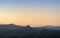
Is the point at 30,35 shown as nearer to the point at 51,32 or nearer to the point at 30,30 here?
the point at 30,30

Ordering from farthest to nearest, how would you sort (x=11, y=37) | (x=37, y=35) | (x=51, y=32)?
(x=51, y=32) < (x=37, y=35) < (x=11, y=37)

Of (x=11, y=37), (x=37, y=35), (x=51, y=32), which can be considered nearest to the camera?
(x=11, y=37)

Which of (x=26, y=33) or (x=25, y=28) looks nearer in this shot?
(x=26, y=33)

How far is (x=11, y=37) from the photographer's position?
145 ft

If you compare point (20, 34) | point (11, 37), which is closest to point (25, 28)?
point (20, 34)

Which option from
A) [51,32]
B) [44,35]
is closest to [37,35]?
[44,35]

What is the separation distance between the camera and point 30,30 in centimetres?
4947

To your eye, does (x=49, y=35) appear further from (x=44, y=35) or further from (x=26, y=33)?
(x=26, y=33)

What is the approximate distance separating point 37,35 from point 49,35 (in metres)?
3.15

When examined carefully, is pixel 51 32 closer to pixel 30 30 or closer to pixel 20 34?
pixel 30 30

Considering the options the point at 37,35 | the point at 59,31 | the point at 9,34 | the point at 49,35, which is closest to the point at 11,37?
the point at 9,34

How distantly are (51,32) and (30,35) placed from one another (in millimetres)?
7285

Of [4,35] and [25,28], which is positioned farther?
[25,28]

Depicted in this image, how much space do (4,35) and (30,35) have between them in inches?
255
